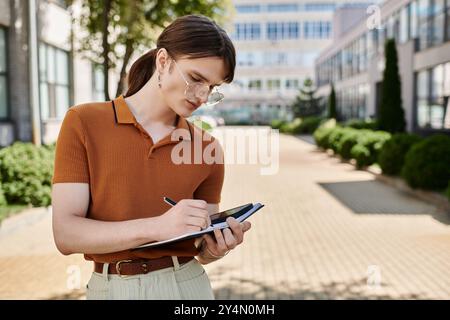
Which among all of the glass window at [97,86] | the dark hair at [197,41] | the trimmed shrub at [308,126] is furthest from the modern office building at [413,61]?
the dark hair at [197,41]

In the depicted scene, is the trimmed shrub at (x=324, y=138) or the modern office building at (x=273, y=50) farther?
the modern office building at (x=273, y=50)

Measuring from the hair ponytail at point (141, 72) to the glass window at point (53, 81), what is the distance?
14661 mm

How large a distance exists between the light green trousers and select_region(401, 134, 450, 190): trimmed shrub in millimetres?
11091

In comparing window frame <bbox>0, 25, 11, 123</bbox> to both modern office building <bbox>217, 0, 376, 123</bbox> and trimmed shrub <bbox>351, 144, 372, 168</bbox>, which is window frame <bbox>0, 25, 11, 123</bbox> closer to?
trimmed shrub <bbox>351, 144, 372, 168</bbox>

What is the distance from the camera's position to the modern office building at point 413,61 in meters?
21.1

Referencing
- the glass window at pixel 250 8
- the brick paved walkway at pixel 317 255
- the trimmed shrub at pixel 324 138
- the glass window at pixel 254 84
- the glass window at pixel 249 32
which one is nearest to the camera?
the brick paved walkway at pixel 317 255

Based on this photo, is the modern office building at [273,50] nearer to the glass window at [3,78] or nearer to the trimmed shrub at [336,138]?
the trimmed shrub at [336,138]

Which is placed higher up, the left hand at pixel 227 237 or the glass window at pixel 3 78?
the glass window at pixel 3 78

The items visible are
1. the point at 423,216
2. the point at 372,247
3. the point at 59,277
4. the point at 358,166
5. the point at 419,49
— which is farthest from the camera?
the point at 419,49

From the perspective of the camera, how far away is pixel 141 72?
201 centimetres

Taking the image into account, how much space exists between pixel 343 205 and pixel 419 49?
15.0m

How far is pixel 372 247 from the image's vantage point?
302 inches

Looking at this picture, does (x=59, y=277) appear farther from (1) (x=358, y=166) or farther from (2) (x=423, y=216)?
(1) (x=358, y=166)
